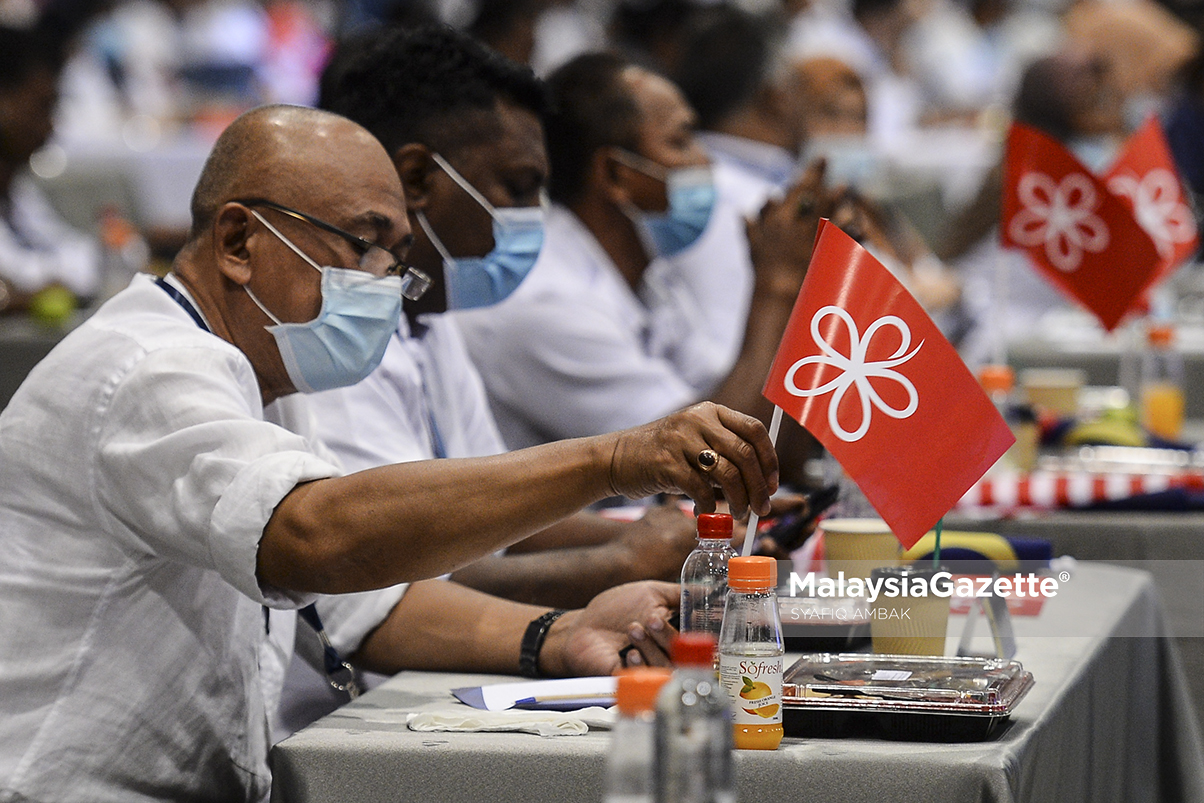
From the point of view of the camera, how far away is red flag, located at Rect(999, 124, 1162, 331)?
130 inches

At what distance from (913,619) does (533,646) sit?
1.63 ft

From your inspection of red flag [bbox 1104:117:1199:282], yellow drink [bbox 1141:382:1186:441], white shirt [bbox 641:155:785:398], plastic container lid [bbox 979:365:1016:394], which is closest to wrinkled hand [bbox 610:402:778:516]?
plastic container lid [bbox 979:365:1016:394]

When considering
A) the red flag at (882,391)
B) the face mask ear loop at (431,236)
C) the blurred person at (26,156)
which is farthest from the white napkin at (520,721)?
the blurred person at (26,156)

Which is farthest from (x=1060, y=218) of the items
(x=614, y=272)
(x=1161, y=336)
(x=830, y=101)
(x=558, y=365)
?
(x=830, y=101)

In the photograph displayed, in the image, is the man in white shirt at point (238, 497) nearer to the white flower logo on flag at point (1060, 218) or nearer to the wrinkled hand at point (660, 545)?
the wrinkled hand at point (660, 545)

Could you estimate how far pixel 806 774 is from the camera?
154 cm

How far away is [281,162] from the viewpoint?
76.7 inches

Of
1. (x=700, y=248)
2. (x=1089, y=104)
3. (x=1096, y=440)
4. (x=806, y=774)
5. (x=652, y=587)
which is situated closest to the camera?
(x=806, y=774)

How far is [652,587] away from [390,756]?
468mm

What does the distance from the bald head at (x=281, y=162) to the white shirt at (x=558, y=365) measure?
127cm

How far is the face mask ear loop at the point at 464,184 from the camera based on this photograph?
2.68 m

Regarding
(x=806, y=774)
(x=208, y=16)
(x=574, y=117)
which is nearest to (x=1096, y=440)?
(x=574, y=117)

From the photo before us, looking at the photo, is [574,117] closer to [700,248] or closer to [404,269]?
[700,248]

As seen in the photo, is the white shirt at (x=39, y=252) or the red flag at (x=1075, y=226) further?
the white shirt at (x=39, y=252)
